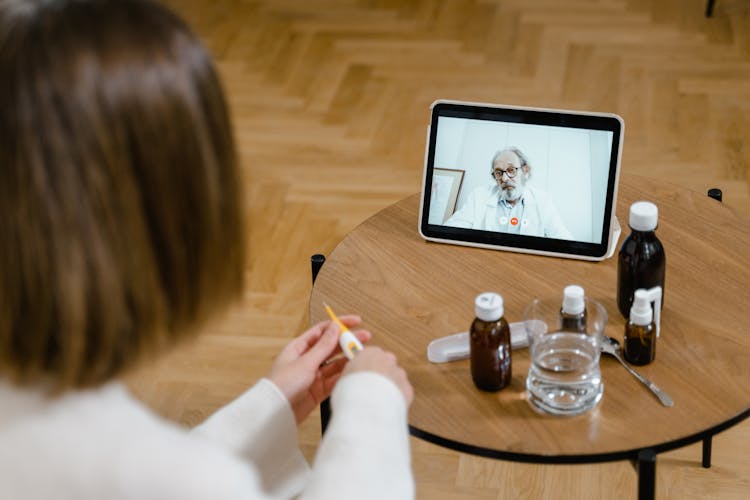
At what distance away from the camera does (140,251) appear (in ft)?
2.66

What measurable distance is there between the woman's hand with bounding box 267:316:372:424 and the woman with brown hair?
420 millimetres

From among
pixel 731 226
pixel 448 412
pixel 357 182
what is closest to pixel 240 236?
pixel 448 412

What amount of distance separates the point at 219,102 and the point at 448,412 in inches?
26.9

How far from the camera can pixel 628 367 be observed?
1432 mm

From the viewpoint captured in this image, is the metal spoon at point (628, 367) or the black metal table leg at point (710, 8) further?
the black metal table leg at point (710, 8)

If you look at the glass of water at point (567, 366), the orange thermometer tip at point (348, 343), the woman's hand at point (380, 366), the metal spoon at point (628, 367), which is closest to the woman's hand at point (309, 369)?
the orange thermometer tip at point (348, 343)

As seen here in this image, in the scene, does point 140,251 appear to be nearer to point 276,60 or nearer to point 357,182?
point 357,182

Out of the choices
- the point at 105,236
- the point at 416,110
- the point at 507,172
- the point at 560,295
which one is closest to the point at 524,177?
the point at 507,172

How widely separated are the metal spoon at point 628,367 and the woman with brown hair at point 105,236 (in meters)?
0.68

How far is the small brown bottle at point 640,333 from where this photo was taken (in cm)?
137

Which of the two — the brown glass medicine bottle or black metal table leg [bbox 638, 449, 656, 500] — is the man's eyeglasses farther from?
black metal table leg [bbox 638, 449, 656, 500]

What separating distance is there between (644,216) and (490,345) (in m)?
0.29

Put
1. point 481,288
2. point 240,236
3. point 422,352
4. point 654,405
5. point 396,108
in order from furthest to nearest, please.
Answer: point 396,108
point 481,288
point 422,352
point 654,405
point 240,236

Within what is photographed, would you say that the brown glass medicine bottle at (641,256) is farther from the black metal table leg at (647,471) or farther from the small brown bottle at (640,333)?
the black metal table leg at (647,471)
